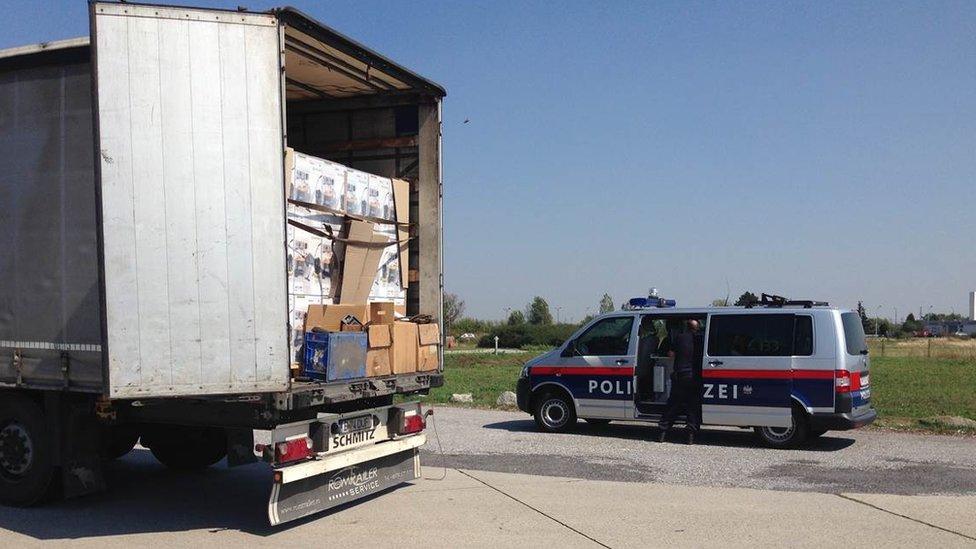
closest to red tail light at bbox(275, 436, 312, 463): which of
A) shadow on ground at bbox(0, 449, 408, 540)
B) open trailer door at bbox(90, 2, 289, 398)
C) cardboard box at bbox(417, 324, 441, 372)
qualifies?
open trailer door at bbox(90, 2, 289, 398)

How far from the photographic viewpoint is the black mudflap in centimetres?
702

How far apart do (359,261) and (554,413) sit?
6.48 meters

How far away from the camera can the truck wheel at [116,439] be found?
796 cm

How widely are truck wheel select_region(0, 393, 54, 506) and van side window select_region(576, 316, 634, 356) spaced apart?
7917 mm

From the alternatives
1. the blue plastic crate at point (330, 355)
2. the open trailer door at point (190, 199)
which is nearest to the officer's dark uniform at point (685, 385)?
the blue plastic crate at point (330, 355)

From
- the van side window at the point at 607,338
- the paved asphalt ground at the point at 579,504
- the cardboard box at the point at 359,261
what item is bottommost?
the paved asphalt ground at the point at 579,504

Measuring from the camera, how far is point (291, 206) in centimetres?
727

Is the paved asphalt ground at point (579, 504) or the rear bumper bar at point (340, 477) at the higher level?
the rear bumper bar at point (340, 477)

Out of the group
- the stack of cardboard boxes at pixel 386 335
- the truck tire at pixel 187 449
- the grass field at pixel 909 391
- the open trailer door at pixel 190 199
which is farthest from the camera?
the grass field at pixel 909 391

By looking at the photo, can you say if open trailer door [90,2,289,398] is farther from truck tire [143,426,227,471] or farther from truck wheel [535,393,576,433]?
truck wheel [535,393,576,433]

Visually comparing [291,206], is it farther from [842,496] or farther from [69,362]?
[842,496]

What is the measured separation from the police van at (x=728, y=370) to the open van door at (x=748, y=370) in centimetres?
1

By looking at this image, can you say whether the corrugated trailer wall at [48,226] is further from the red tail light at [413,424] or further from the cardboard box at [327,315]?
the red tail light at [413,424]

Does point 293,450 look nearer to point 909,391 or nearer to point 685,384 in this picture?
point 685,384
